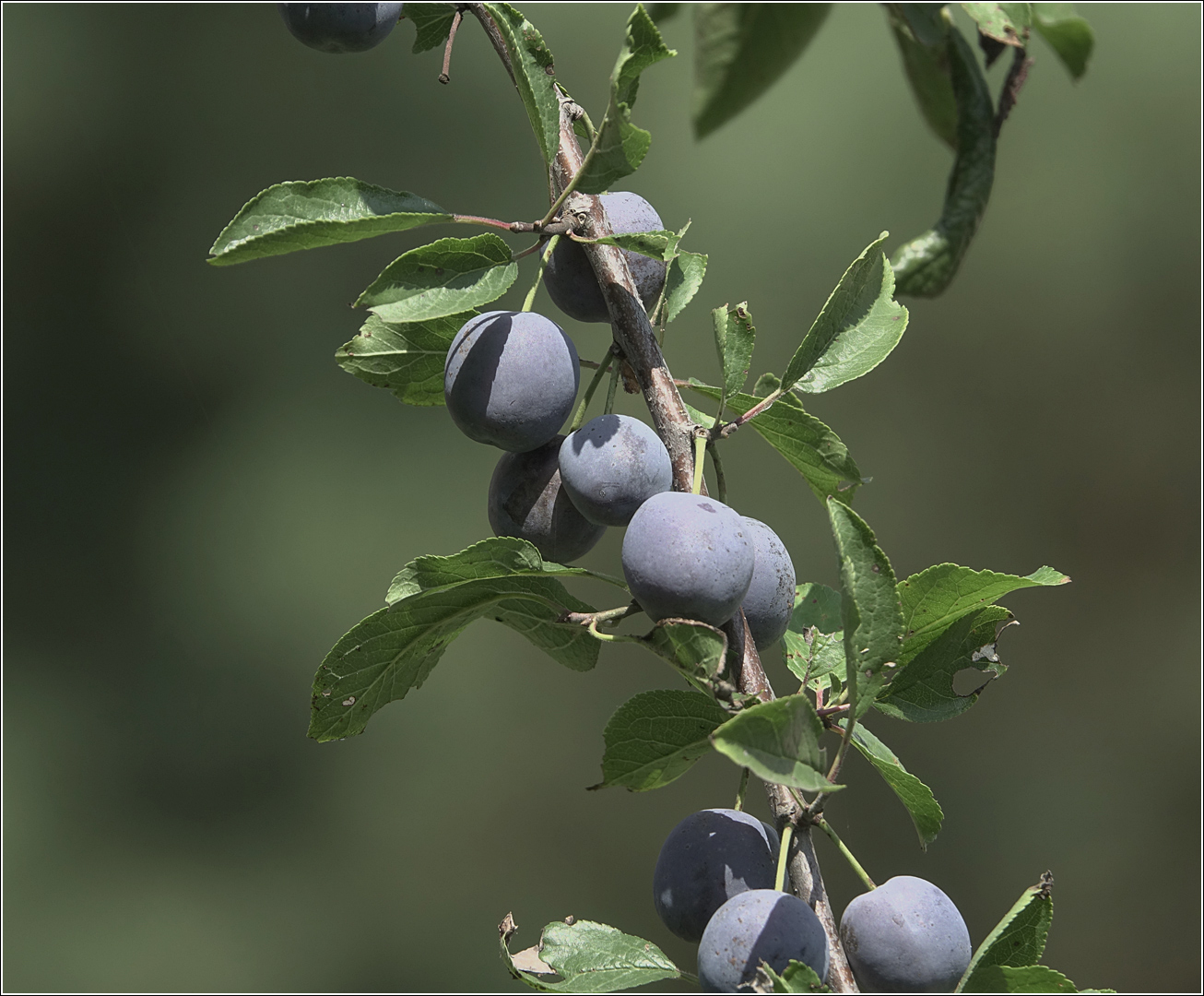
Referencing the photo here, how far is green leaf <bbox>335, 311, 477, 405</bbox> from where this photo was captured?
38 cm

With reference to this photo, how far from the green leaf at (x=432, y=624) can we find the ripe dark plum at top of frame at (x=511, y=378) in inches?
1.7

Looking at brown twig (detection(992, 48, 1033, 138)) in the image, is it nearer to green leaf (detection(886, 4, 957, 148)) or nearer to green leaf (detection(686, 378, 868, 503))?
green leaf (detection(886, 4, 957, 148))

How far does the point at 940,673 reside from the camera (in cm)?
38

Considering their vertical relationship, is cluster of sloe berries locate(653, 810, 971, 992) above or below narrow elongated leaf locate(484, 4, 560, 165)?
below

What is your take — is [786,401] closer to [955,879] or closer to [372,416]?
[372,416]

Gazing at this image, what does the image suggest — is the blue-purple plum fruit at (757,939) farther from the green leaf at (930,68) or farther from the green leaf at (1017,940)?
the green leaf at (930,68)

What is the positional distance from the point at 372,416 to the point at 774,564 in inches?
61.7

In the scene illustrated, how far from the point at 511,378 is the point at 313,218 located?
82 millimetres

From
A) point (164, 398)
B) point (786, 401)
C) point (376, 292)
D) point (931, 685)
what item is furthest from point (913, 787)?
point (164, 398)

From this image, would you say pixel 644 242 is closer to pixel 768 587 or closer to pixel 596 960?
pixel 768 587

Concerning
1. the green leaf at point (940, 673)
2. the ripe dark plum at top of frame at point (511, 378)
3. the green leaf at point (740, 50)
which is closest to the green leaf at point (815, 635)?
the green leaf at point (940, 673)

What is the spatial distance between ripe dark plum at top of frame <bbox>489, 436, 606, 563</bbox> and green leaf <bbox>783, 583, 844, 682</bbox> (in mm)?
95

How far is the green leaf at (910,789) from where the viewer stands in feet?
1.19

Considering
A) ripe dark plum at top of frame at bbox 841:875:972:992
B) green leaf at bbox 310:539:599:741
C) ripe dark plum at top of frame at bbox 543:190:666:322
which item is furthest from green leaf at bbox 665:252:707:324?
ripe dark plum at top of frame at bbox 841:875:972:992
